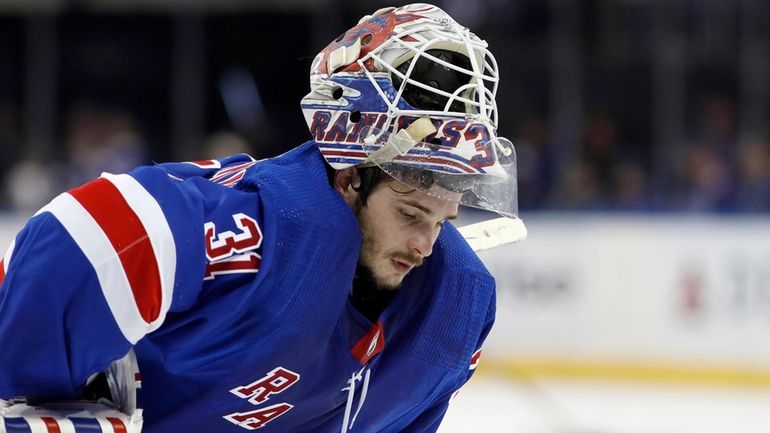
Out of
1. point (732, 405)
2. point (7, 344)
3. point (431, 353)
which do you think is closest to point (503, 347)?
point (732, 405)

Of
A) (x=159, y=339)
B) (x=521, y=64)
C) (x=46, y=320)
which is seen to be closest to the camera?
(x=46, y=320)

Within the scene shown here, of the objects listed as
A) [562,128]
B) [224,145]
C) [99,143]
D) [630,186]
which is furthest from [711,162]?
[99,143]

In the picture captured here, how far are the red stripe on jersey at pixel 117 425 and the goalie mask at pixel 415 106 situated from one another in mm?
478

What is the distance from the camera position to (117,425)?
1.65 meters

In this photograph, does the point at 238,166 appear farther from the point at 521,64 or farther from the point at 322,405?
the point at 521,64

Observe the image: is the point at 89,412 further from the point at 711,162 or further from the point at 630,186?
the point at 711,162

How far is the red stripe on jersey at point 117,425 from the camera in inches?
64.9

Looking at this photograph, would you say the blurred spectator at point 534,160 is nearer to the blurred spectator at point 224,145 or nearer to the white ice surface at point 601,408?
the white ice surface at point 601,408

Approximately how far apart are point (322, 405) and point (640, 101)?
537cm

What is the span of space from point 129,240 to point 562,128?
554 cm

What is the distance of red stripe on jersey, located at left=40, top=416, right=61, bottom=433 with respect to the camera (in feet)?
5.26

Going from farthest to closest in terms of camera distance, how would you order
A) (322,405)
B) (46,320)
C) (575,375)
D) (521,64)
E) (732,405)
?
1. (521,64)
2. (575,375)
3. (732,405)
4. (322,405)
5. (46,320)

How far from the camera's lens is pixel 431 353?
2.02 m

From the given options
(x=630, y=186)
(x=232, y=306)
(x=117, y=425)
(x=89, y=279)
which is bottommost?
(x=630, y=186)
